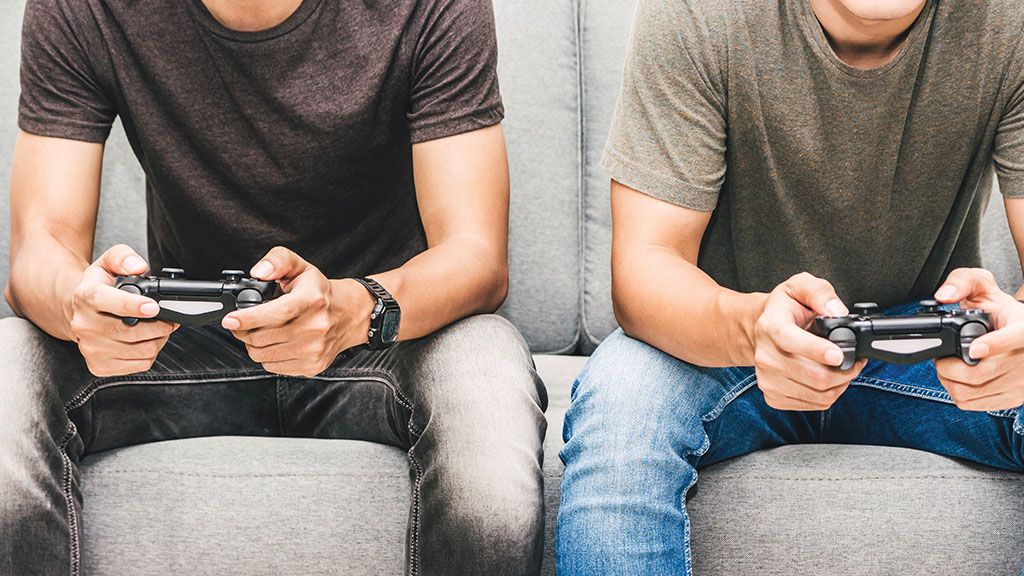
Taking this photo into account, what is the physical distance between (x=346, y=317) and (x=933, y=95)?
67cm

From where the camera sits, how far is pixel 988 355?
0.74 m

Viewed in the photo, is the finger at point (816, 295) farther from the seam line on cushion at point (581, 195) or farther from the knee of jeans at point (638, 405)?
the seam line on cushion at point (581, 195)

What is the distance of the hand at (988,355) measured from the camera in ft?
2.41

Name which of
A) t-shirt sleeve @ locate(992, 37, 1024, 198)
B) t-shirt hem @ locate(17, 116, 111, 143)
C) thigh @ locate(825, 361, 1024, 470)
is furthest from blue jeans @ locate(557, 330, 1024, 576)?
t-shirt hem @ locate(17, 116, 111, 143)

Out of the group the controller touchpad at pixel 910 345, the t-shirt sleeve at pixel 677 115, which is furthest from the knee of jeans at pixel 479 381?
the controller touchpad at pixel 910 345

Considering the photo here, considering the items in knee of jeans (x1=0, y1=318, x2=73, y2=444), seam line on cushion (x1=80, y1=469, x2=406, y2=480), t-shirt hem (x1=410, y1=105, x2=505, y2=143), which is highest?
t-shirt hem (x1=410, y1=105, x2=505, y2=143)

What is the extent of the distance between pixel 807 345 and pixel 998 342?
16cm

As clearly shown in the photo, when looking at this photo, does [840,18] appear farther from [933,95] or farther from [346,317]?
[346,317]

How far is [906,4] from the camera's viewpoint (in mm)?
917

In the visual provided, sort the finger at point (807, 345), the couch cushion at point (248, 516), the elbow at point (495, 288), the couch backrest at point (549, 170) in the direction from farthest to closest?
the couch backrest at point (549, 170)
the elbow at point (495, 288)
the couch cushion at point (248, 516)
the finger at point (807, 345)

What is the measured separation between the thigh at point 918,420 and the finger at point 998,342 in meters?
0.17

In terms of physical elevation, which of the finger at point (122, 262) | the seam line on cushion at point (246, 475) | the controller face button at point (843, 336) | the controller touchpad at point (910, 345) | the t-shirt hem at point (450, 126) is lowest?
the seam line on cushion at point (246, 475)

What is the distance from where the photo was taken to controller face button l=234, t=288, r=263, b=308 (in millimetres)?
817

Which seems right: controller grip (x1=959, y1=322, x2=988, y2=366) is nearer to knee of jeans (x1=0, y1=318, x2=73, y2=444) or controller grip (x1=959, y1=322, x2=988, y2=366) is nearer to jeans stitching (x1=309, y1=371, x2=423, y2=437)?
jeans stitching (x1=309, y1=371, x2=423, y2=437)
